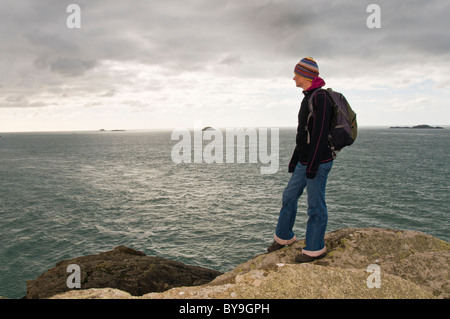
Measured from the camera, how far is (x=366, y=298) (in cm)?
420

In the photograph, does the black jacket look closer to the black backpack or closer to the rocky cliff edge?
the black backpack

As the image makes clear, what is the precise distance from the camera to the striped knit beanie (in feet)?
17.3

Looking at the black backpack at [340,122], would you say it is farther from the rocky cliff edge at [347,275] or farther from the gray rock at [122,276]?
the gray rock at [122,276]

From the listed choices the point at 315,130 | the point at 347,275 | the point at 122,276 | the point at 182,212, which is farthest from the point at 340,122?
the point at 182,212

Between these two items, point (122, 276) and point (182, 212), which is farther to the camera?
point (182, 212)

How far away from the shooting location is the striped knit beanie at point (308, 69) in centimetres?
528

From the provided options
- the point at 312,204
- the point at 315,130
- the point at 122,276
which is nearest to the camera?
the point at 315,130

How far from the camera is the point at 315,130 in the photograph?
5.06 meters

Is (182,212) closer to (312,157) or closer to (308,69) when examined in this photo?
(312,157)

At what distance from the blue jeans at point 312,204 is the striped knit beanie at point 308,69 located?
1.65 m

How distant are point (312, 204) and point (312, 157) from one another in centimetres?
97

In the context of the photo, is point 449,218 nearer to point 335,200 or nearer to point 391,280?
point 335,200
